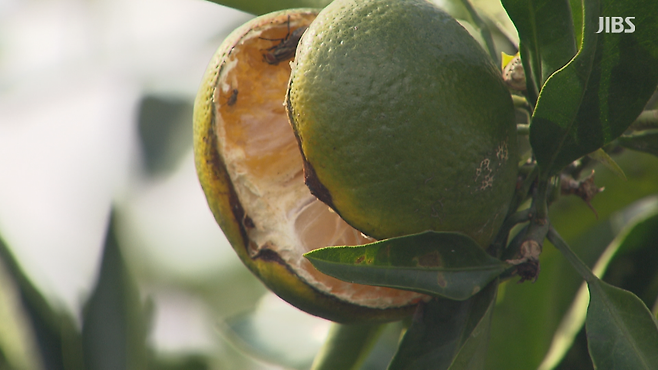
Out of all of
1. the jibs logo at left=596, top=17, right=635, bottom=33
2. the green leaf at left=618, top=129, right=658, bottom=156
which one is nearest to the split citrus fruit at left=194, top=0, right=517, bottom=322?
the jibs logo at left=596, top=17, right=635, bottom=33

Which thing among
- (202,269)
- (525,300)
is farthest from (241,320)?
(525,300)

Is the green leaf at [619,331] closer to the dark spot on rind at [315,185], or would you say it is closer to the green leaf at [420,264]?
the green leaf at [420,264]

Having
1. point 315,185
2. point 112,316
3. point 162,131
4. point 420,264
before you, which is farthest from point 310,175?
point 162,131

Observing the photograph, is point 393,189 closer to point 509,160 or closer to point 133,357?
point 509,160

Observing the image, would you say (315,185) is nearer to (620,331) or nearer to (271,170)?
(271,170)

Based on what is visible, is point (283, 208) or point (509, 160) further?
point (283, 208)

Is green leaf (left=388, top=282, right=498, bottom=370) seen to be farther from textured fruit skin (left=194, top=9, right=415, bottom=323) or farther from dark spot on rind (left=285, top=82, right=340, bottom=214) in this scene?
dark spot on rind (left=285, top=82, right=340, bottom=214)

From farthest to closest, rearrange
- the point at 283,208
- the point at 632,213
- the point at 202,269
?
1. the point at 202,269
2. the point at 632,213
3. the point at 283,208

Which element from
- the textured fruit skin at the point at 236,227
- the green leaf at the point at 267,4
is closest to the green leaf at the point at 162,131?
the green leaf at the point at 267,4
